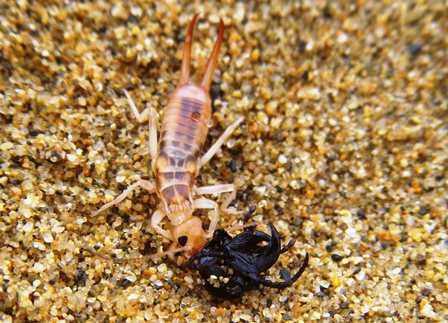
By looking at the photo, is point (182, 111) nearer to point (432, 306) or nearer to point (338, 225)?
point (338, 225)

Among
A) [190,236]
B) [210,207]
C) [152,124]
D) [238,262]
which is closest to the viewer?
[238,262]

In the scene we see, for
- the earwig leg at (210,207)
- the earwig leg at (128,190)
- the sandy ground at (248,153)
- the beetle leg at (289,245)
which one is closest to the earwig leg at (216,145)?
the sandy ground at (248,153)

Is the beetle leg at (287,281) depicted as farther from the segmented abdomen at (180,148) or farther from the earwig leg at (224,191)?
the segmented abdomen at (180,148)

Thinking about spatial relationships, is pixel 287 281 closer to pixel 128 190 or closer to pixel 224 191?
pixel 224 191

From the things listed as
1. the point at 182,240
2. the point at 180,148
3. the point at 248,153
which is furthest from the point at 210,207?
the point at 248,153

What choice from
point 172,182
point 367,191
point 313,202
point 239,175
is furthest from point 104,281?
point 367,191
